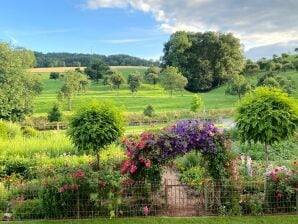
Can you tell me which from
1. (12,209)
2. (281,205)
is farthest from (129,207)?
(281,205)

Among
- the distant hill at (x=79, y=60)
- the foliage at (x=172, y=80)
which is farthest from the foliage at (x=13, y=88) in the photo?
the distant hill at (x=79, y=60)

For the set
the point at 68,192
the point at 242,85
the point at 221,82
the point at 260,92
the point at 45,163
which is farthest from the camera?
the point at 221,82

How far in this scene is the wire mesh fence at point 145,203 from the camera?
8469 millimetres

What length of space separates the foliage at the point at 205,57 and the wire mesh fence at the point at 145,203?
193 feet

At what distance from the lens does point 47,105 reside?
50.4m

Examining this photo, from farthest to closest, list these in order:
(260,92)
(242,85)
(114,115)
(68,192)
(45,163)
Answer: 1. (242,85)
2. (45,163)
3. (114,115)
4. (260,92)
5. (68,192)

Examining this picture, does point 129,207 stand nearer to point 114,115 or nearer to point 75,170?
point 75,170

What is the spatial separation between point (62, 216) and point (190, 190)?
304 centimetres

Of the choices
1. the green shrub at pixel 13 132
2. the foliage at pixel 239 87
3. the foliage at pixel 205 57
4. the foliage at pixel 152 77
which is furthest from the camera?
the foliage at pixel 205 57

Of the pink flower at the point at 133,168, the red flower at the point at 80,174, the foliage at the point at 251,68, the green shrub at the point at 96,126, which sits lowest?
the red flower at the point at 80,174

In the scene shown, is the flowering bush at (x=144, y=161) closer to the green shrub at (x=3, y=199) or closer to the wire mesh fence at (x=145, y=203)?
the wire mesh fence at (x=145, y=203)

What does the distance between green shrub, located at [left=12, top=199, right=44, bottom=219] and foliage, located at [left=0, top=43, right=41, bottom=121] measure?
21.6m

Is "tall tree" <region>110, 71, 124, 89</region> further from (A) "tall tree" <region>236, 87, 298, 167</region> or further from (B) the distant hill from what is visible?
(A) "tall tree" <region>236, 87, 298, 167</region>

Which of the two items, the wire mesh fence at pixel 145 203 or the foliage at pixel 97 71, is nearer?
the wire mesh fence at pixel 145 203
